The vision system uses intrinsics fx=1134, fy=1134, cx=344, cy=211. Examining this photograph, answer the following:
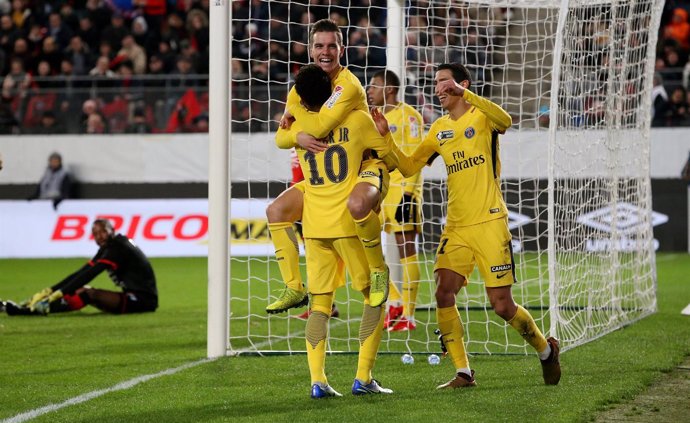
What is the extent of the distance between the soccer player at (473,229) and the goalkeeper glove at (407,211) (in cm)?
274

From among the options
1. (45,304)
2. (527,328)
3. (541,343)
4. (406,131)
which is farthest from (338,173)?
(45,304)

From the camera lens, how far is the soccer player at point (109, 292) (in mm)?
11547

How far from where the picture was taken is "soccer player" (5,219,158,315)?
11.5 m

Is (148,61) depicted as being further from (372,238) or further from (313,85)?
(372,238)

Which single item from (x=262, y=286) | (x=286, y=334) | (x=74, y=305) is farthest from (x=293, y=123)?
(x=262, y=286)

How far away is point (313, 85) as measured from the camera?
6.46 metres

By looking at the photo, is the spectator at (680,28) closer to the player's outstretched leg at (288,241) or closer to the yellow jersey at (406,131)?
the yellow jersey at (406,131)

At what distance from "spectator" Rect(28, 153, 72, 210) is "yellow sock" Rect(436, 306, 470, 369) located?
1301 cm

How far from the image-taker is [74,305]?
11859mm

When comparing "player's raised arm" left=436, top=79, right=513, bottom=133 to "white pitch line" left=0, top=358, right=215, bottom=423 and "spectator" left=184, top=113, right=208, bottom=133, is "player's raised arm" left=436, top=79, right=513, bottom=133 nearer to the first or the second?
"white pitch line" left=0, top=358, right=215, bottom=423

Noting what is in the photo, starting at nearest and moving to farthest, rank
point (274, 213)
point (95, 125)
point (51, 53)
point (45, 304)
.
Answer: point (274, 213), point (45, 304), point (95, 125), point (51, 53)

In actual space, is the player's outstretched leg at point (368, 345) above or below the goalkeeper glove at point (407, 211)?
below

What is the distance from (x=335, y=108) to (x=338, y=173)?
378 mm

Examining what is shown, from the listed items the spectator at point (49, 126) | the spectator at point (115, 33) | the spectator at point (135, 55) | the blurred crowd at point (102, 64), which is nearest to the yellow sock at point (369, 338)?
the blurred crowd at point (102, 64)
